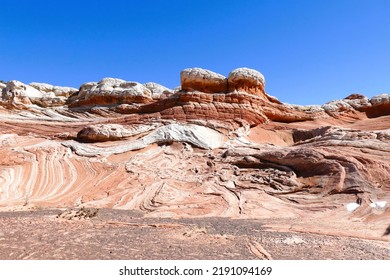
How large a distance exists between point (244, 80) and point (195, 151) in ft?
26.7

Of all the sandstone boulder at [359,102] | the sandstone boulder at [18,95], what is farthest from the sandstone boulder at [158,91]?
the sandstone boulder at [359,102]

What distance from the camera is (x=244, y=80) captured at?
23750 millimetres

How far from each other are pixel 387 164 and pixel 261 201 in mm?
5737

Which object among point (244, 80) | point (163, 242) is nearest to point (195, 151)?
point (244, 80)

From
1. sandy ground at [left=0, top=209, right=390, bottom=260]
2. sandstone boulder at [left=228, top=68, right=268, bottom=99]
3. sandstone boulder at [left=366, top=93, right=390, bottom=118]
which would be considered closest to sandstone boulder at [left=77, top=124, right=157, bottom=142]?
sandstone boulder at [left=228, top=68, right=268, bottom=99]

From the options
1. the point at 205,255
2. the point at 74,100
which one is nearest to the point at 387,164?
the point at 205,255

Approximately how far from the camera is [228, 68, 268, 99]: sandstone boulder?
23641mm

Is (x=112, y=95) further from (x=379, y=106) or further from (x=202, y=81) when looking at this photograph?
(x=379, y=106)

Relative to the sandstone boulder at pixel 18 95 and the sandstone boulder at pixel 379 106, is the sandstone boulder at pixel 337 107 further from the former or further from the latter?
the sandstone boulder at pixel 18 95

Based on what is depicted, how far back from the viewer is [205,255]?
563cm

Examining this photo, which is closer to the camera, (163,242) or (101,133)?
(163,242)

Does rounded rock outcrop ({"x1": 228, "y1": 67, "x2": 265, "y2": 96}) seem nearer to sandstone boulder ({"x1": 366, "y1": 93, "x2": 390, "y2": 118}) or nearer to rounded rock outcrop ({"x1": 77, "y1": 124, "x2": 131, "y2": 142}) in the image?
rounded rock outcrop ({"x1": 77, "y1": 124, "x2": 131, "y2": 142})

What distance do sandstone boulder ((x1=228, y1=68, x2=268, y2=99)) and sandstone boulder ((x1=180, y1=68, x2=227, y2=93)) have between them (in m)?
0.67

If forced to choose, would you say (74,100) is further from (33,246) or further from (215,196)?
(33,246)
